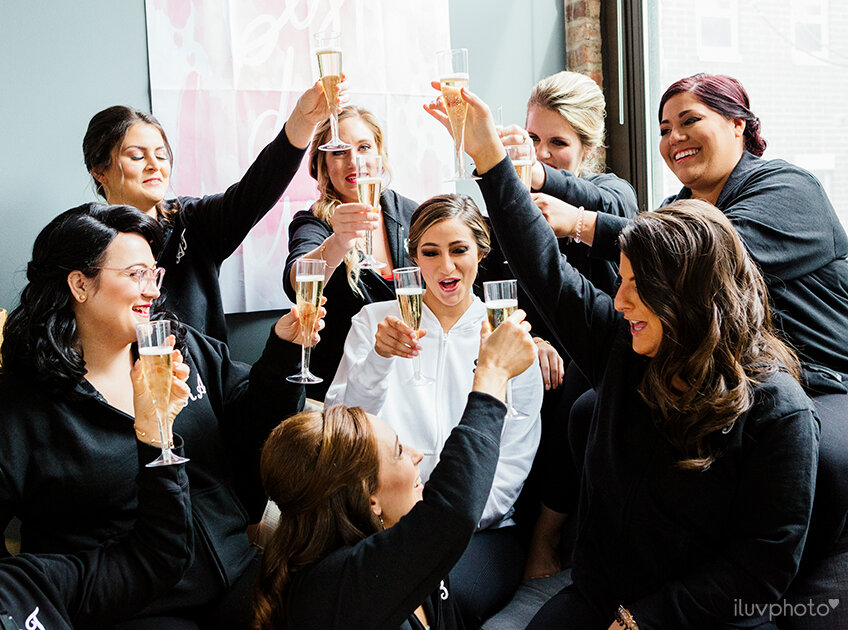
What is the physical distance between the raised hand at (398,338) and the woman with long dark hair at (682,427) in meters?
0.36

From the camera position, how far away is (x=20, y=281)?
10.3 feet

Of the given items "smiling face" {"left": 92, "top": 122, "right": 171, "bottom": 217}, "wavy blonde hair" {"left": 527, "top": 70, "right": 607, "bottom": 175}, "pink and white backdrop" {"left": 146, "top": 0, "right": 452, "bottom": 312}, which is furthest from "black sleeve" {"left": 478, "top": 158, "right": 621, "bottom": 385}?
"pink and white backdrop" {"left": 146, "top": 0, "right": 452, "bottom": 312}

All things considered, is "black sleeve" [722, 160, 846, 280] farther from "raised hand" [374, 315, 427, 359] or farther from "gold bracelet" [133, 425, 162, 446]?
"gold bracelet" [133, 425, 162, 446]

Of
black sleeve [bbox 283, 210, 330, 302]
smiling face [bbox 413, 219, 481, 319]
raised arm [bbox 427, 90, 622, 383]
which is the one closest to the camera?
raised arm [bbox 427, 90, 622, 383]

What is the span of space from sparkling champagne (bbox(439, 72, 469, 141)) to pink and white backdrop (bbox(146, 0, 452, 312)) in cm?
151

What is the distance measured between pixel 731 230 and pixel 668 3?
262cm

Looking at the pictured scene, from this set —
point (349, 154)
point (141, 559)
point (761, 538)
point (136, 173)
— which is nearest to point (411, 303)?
point (141, 559)

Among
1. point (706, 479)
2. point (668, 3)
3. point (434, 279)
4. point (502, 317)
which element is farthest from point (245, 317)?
point (668, 3)

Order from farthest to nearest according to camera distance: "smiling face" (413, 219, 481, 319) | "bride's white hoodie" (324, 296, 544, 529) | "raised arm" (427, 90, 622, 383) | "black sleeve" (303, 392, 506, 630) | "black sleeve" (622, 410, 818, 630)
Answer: "smiling face" (413, 219, 481, 319) < "bride's white hoodie" (324, 296, 544, 529) < "raised arm" (427, 90, 622, 383) < "black sleeve" (622, 410, 818, 630) < "black sleeve" (303, 392, 506, 630)

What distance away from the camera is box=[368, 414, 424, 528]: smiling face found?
1742mm

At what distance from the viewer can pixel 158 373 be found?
1.72 metres

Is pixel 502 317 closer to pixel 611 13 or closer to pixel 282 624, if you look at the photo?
pixel 282 624

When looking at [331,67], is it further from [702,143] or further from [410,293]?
[702,143]

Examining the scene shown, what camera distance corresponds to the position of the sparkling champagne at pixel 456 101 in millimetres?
2000
